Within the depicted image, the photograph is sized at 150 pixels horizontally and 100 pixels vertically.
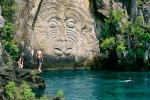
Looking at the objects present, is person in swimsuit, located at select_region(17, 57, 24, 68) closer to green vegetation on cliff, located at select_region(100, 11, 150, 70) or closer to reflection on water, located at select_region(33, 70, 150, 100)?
reflection on water, located at select_region(33, 70, 150, 100)

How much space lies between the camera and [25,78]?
29.9 m

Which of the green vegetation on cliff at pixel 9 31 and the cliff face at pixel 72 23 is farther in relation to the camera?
the cliff face at pixel 72 23

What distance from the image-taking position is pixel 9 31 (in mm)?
36750

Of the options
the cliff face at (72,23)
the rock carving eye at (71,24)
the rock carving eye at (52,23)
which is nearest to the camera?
the cliff face at (72,23)

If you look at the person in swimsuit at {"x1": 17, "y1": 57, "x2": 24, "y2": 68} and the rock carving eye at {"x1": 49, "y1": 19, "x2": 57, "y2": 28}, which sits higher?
the rock carving eye at {"x1": 49, "y1": 19, "x2": 57, "y2": 28}

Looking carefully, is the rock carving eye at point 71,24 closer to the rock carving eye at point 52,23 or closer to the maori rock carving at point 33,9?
the rock carving eye at point 52,23

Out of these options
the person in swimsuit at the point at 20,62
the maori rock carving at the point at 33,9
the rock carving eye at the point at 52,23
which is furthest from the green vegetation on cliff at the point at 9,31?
the rock carving eye at the point at 52,23

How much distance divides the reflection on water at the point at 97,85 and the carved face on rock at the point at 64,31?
2.60m

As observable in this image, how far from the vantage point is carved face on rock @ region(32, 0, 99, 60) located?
43.8 meters

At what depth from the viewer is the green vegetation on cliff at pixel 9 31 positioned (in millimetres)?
36344

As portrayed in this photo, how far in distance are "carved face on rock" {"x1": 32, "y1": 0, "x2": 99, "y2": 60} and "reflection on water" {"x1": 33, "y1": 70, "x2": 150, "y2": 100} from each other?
260 cm

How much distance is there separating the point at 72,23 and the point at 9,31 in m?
9.49

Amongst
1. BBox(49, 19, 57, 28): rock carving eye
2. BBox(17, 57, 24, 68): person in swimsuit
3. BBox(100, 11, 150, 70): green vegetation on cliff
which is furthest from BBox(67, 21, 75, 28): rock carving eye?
BBox(17, 57, 24, 68): person in swimsuit

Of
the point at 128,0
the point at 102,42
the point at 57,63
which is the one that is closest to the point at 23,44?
the point at 57,63
